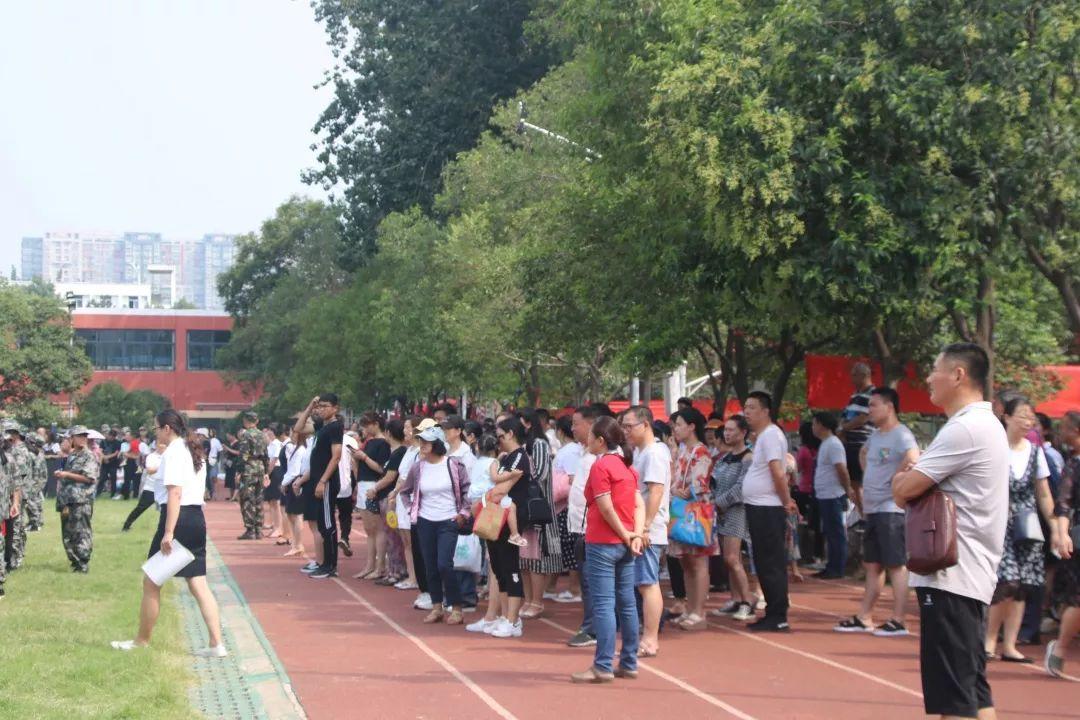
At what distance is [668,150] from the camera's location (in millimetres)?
14703

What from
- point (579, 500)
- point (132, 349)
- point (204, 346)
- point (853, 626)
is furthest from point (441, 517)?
point (132, 349)

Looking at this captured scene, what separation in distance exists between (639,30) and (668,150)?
12.1ft

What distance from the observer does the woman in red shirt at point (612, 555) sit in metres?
10.2

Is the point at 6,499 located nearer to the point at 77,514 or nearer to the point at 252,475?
the point at 77,514

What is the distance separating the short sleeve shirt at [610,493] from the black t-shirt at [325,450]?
7528mm

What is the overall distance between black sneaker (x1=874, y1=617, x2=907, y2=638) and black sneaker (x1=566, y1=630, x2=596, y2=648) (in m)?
2.43

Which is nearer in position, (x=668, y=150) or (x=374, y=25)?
(x=668, y=150)

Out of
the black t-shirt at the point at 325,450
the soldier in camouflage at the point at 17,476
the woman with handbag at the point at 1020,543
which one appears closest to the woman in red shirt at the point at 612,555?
the woman with handbag at the point at 1020,543

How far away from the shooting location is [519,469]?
12.5 metres

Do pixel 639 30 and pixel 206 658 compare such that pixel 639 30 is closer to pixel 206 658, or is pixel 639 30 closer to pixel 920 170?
pixel 920 170

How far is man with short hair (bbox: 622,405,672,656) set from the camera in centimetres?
1095

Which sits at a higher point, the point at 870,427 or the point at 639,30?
the point at 639,30

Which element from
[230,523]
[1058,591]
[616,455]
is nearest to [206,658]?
[616,455]

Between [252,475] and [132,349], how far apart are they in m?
75.0
